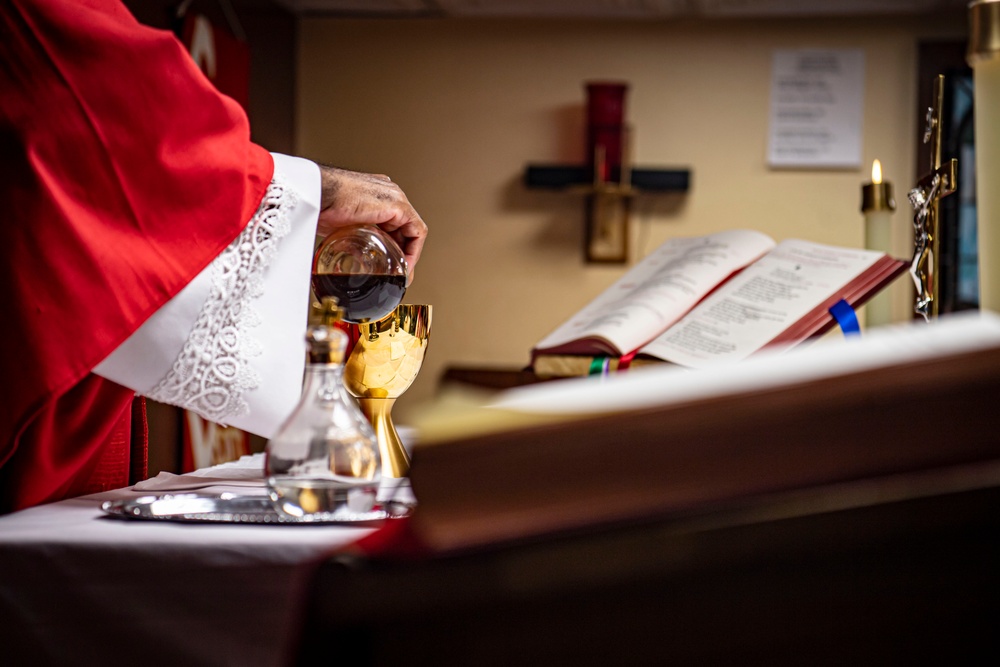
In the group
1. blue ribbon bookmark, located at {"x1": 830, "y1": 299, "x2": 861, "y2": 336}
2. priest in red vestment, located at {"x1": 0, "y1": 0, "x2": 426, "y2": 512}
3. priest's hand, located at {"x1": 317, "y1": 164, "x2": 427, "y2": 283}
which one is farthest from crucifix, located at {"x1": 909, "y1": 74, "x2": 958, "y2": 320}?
priest in red vestment, located at {"x1": 0, "y1": 0, "x2": 426, "y2": 512}

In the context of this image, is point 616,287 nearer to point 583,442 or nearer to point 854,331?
point 854,331

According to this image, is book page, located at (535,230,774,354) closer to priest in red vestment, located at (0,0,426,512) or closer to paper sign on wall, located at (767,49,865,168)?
priest in red vestment, located at (0,0,426,512)

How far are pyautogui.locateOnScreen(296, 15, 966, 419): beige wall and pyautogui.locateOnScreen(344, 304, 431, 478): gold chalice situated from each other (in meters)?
2.63

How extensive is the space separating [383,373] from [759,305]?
50 cm

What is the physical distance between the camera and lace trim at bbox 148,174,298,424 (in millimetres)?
677

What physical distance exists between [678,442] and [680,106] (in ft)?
10.7

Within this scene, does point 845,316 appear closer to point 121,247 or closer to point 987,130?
point 987,130

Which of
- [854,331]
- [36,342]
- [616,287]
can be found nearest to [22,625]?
[36,342]

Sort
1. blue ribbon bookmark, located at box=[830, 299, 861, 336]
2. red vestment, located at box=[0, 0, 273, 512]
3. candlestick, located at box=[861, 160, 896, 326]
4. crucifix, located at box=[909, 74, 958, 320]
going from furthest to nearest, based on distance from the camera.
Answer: candlestick, located at box=[861, 160, 896, 326], blue ribbon bookmark, located at box=[830, 299, 861, 336], crucifix, located at box=[909, 74, 958, 320], red vestment, located at box=[0, 0, 273, 512]

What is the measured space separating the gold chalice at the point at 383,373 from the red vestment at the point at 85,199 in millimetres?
134

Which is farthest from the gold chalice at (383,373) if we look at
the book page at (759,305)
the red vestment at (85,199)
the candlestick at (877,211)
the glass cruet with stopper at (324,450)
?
the candlestick at (877,211)

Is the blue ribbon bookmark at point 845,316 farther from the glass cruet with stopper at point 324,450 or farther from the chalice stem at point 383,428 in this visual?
the glass cruet with stopper at point 324,450

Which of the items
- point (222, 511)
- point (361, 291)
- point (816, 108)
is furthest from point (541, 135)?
point (222, 511)

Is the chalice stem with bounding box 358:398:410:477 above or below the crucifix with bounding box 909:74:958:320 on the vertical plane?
below
